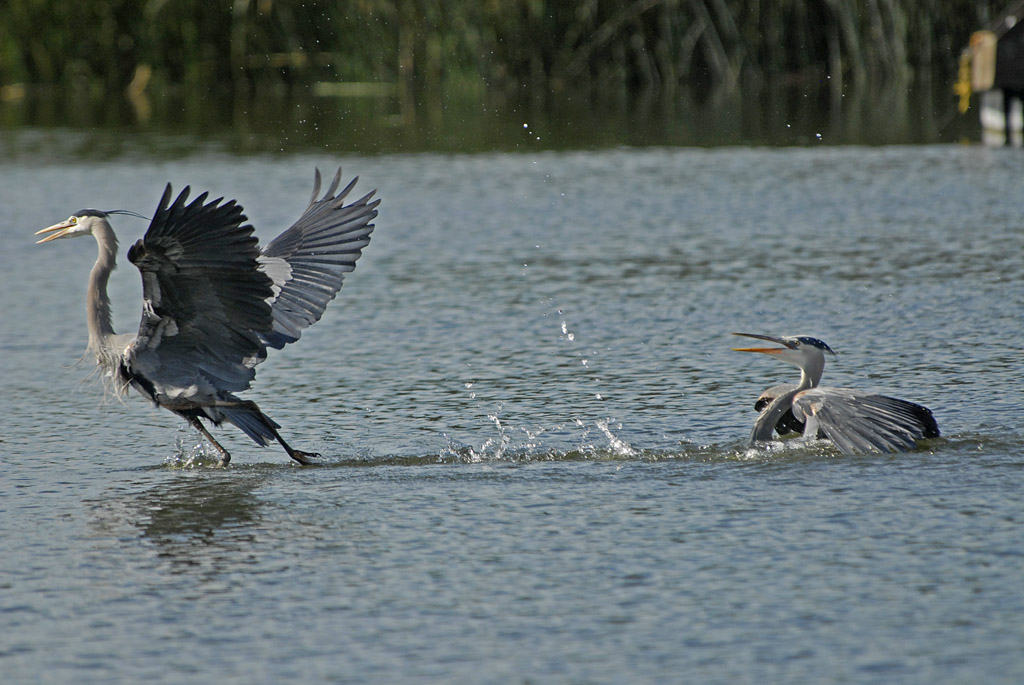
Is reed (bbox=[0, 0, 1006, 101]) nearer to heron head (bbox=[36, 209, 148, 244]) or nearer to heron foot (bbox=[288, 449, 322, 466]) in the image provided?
heron head (bbox=[36, 209, 148, 244])

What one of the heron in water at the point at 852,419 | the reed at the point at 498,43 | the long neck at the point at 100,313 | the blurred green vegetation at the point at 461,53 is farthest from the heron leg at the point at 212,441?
the reed at the point at 498,43

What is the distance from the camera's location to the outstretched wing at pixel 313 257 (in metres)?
7.50

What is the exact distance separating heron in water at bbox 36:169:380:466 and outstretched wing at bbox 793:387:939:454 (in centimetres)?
213

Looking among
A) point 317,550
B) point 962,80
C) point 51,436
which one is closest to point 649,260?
point 51,436

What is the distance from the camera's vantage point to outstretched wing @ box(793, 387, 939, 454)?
248 inches

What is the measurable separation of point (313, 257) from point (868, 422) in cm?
278

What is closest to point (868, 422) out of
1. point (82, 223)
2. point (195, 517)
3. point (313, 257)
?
point (195, 517)

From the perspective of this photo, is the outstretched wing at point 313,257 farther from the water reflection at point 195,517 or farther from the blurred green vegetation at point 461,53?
the blurred green vegetation at point 461,53

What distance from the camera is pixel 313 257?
7.66 meters

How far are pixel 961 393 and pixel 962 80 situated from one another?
12.6 m

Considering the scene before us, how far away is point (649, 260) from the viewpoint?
1172 cm

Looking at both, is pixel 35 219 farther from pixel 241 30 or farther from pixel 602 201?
pixel 241 30

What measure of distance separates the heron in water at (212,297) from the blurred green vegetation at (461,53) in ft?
49.3

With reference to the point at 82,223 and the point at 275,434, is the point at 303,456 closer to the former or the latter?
the point at 275,434
